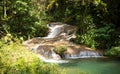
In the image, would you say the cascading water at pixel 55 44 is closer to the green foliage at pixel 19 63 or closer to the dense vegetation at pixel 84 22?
the dense vegetation at pixel 84 22

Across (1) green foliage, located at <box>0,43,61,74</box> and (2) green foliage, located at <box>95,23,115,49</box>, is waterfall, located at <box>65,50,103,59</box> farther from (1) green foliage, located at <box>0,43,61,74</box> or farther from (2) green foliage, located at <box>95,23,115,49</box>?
(1) green foliage, located at <box>0,43,61,74</box>

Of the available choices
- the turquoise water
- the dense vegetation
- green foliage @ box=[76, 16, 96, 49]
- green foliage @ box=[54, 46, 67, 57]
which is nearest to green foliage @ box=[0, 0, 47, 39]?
the dense vegetation

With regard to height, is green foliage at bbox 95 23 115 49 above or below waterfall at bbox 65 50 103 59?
above

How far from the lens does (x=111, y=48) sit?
20016mm

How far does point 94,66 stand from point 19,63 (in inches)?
352

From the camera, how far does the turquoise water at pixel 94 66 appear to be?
14.2m

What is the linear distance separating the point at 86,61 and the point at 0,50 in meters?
10.5

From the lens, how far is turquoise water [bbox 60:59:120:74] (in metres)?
14.2

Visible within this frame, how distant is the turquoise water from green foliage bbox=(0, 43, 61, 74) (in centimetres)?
Result: 542

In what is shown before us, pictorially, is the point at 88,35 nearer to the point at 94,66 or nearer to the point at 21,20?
the point at 21,20

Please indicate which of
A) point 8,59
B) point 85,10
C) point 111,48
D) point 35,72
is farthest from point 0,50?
point 85,10

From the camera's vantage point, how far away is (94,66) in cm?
1596

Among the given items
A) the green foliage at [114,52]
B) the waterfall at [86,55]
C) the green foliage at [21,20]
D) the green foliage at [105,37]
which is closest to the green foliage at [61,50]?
the waterfall at [86,55]

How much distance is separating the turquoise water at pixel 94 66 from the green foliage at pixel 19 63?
542 centimetres
